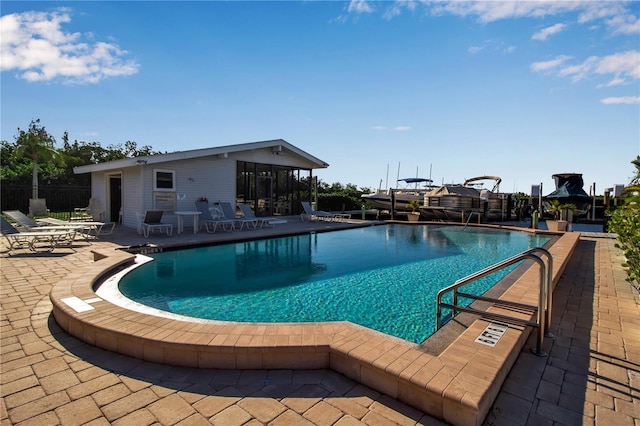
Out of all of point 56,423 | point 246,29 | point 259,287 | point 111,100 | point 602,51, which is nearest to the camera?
point 56,423

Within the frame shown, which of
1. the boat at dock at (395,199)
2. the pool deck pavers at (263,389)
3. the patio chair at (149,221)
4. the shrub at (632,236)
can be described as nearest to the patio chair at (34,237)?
the patio chair at (149,221)

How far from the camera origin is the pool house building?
11227 millimetres

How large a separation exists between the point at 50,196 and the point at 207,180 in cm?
1108

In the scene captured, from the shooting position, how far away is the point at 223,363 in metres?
2.61

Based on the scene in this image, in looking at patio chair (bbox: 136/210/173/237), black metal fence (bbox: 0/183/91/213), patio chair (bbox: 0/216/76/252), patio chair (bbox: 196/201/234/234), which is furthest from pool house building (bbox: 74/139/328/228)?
black metal fence (bbox: 0/183/91/213)

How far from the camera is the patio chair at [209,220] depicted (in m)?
11.6

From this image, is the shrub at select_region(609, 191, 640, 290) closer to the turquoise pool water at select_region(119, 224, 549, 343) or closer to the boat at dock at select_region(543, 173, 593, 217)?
the turquoise pool water at select_region(119, 224, 549, 343)

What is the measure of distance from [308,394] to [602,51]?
9.52m

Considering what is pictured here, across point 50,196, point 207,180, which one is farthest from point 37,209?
point 207,180

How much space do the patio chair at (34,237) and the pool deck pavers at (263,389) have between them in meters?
5.13

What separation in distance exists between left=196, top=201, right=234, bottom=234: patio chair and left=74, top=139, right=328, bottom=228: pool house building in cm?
65

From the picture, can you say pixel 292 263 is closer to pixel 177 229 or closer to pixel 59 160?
pixel 177 229

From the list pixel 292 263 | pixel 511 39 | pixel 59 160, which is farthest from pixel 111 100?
pixel 511 39

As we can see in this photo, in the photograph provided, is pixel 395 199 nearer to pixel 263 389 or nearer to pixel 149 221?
pixel 149 221
